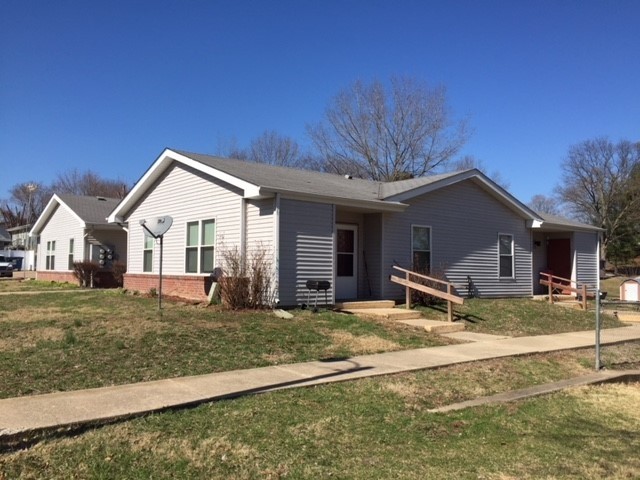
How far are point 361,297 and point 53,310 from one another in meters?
7.71

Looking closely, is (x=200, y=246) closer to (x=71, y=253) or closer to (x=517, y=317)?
(x=517, y=317)

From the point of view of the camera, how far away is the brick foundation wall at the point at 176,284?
14.8 metres

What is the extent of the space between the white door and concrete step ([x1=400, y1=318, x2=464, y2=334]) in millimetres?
3033

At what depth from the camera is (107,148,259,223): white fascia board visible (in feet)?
44.3

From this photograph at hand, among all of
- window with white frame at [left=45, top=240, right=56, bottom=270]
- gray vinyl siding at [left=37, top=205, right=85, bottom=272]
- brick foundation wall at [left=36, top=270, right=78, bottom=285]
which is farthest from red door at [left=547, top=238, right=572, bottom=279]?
window with white frame at [left=45, top=240, right=56, bottom=270]

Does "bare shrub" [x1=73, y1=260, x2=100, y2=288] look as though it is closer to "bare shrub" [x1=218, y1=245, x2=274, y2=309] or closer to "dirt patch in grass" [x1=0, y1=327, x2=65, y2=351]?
"bare shrub" [x1=218, y1=245, x2=274, y2=309]

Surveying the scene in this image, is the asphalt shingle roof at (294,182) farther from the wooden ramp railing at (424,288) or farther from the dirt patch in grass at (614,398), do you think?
the dirt patch in grass at (614,398)

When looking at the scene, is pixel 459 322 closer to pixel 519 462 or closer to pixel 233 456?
pixel 519 462

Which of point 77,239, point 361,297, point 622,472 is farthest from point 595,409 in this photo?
point 77,239

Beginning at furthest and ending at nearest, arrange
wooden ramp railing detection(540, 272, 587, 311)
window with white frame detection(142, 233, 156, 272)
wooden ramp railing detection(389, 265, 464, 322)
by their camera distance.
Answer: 1. window with white frame detection(142, 233, 156, 272)
2. wooden ramp railing detection(540, 272, 587, 311)
3. wooden ramp railing detection(389, 265, 464, 322)

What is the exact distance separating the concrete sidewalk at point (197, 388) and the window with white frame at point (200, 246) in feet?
25.1

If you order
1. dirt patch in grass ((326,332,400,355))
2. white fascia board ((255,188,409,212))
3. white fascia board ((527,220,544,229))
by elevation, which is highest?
white fascia board ((255,188,409,212))

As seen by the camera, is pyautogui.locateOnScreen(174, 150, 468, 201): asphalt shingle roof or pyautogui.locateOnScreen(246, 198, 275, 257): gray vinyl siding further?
pyautogui.locateOnScreen(174, 150, 468, 201): asphalt shingle roof

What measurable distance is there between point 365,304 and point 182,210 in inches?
248
